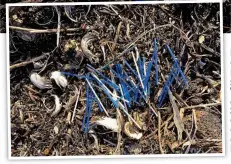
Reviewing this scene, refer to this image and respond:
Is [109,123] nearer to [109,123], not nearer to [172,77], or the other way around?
[109,123]

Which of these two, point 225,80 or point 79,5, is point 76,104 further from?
point 225,80

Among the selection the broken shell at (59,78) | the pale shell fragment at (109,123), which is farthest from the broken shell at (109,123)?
the broken shell at (59,78)

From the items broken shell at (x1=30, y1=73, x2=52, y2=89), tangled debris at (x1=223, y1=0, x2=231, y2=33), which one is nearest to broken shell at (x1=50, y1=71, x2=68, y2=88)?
broken shell at (x1=30, y1=73, x2=52, y2=89)

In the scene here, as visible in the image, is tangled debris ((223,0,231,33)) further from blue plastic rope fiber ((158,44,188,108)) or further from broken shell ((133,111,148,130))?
broken shell ((133,111,148,130))

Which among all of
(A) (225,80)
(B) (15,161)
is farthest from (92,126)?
(A) (225,80)

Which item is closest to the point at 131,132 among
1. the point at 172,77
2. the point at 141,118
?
the point at 141,118
